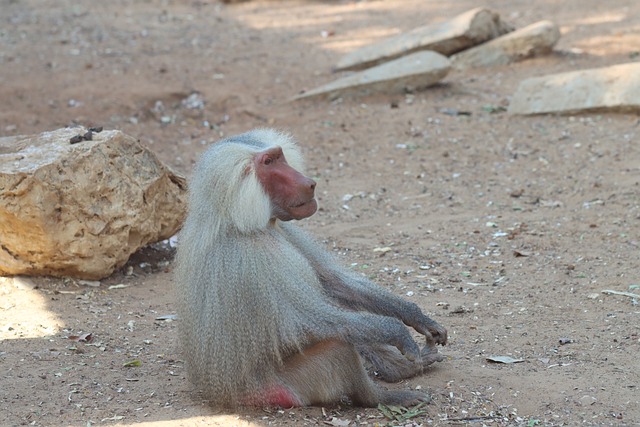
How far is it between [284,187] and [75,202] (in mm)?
1976

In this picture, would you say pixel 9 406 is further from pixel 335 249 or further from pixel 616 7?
pixel 616 7

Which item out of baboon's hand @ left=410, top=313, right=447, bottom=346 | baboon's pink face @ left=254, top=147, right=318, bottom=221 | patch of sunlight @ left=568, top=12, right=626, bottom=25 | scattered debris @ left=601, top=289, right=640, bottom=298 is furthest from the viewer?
patch of sunlight @ left=568, top=12, right=626, bottom=25

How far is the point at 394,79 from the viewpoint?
962 centimetres

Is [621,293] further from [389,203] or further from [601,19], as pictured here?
[601,19]

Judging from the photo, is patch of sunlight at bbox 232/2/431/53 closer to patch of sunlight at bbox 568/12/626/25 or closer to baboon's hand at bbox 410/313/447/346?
patch of sunlight at bbox 568/12/626/25

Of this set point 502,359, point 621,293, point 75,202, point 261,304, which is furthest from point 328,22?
point 261,304

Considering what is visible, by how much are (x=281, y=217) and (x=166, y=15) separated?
10.5 meters

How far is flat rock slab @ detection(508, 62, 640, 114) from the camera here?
27.9 ft

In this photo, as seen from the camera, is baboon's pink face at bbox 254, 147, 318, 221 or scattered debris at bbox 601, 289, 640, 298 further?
scattered debris at bbox 601, 289, 640, 298

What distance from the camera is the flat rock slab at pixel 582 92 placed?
8.51m

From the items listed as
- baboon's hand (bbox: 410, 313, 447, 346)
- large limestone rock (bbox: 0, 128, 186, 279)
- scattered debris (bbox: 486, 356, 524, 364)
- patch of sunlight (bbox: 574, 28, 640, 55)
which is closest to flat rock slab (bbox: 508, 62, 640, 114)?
patch of sunlight (bbox: 574, 28, 640, 55)

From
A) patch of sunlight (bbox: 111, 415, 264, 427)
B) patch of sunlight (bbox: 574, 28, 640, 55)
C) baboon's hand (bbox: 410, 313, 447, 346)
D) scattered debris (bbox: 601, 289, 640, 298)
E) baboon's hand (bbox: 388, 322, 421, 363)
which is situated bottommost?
scattered debris (bbox: 601, 289, 640, 298)

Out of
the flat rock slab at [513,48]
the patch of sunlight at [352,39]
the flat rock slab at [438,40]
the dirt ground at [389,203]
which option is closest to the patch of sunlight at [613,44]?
the dirt ground at [389,203]

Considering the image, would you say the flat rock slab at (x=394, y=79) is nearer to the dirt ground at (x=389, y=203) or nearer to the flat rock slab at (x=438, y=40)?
the dirt ground at (x=389, y=203)
